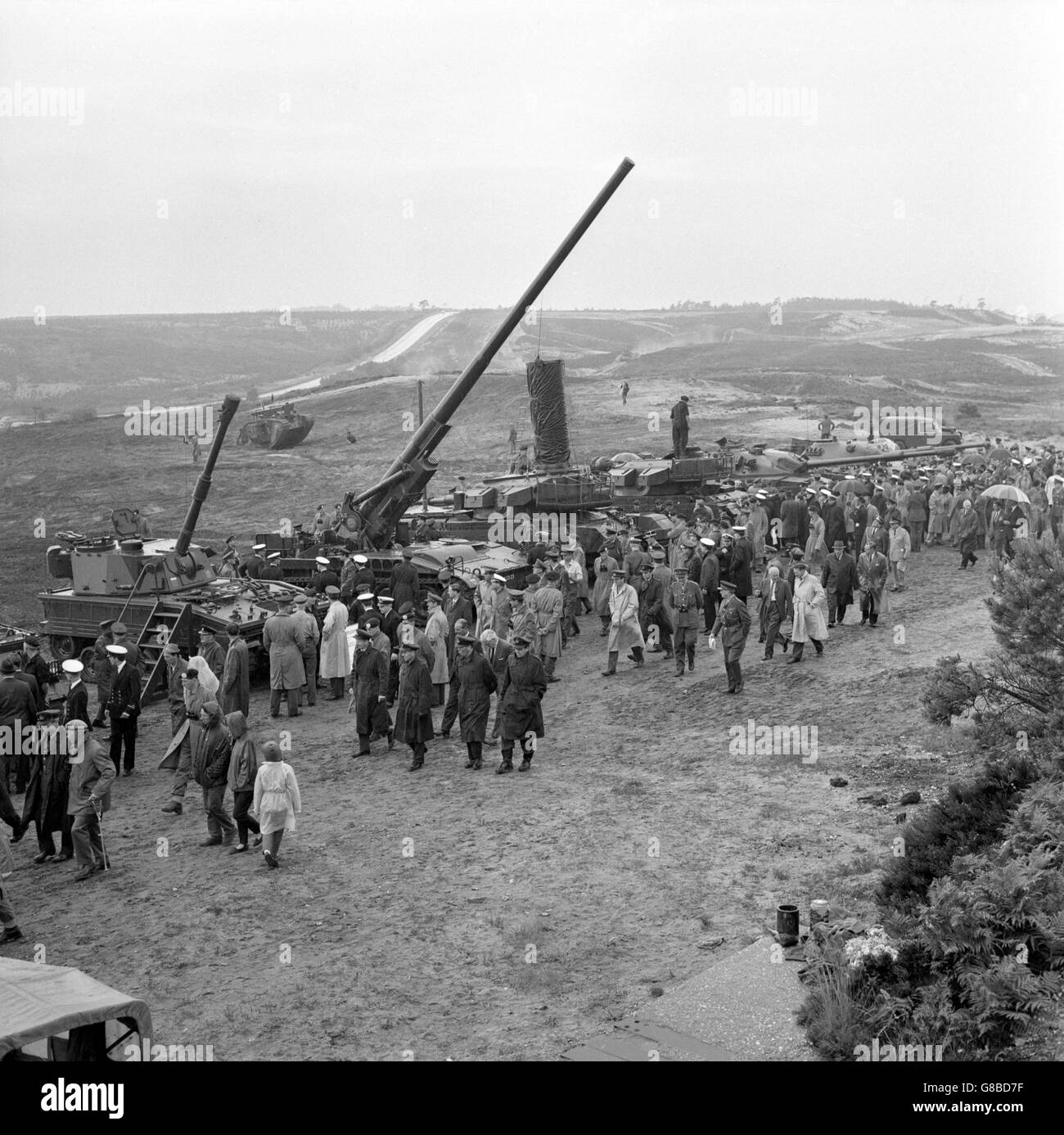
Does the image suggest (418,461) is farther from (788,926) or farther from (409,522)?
(788,926)

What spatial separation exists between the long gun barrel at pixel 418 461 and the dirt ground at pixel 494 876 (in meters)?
5.97

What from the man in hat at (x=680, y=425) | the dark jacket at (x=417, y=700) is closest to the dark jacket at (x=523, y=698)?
the dark jacket at (x=417, y=700)

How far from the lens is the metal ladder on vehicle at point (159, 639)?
19.3 meters

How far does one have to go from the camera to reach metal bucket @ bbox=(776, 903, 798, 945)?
9.58 metres

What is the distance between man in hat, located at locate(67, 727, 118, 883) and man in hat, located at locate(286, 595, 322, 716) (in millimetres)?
5720

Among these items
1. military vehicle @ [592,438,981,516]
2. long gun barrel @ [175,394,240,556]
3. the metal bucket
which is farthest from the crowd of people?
the metal bucket

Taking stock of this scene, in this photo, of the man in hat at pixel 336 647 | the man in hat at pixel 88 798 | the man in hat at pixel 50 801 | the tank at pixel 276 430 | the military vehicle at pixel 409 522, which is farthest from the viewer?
the tank at pixel 276 430

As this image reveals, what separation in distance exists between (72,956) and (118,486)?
117ft

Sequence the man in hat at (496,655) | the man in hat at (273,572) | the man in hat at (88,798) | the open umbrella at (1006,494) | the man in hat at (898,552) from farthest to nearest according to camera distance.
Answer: the open umbrella at (1006,494) → the man in hat at (273,572) → the man in hat at (898,552) → the man in hat at (496,655) → the man in hat at (88,798)

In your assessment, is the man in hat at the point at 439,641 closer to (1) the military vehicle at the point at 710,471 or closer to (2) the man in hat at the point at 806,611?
(2) the man in hat at the point at 806,611
